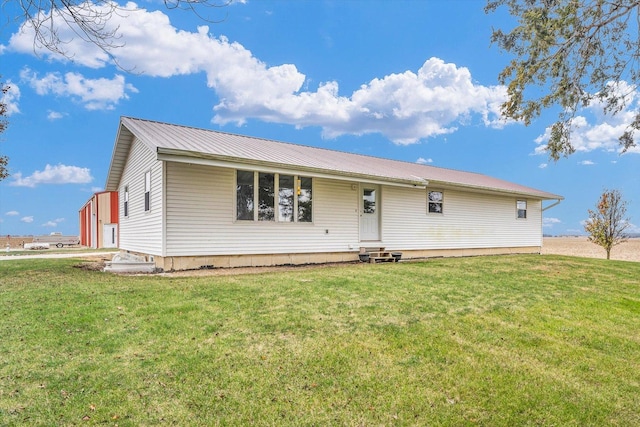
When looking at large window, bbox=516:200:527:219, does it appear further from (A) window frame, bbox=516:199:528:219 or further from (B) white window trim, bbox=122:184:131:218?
(B) white window trim, bbox=122:184:131:218

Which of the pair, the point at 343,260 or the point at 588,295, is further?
the point at 343,260

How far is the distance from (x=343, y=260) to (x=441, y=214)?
548 centimetres

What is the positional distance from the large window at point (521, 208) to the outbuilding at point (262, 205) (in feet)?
8.99

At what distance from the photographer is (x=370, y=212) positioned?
1390cm

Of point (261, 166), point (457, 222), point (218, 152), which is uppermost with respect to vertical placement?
point (218, 152)

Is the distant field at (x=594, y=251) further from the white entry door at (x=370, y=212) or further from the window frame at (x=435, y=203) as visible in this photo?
the white entry door at (x=370, y=212)

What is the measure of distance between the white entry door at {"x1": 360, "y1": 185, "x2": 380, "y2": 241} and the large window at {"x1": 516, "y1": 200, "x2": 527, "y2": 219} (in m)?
9.59

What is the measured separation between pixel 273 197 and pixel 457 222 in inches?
357

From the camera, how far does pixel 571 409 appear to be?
3.41 meters

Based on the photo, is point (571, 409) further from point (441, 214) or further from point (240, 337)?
point (441, 214)

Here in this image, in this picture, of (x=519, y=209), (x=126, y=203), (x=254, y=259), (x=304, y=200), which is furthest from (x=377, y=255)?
(x=519, y=209)

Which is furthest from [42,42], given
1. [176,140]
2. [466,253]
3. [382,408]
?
[466,253]

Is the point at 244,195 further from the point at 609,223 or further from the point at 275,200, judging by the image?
the point at 609,223

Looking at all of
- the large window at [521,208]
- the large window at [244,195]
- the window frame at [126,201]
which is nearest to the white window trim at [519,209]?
the large window at [521,208]
